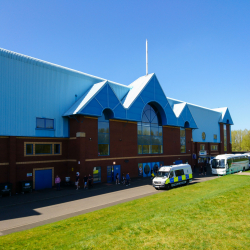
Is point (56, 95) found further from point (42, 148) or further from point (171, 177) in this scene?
point (171, 177)

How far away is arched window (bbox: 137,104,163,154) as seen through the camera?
113 feet

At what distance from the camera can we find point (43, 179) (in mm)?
25516

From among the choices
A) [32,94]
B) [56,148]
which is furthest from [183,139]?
[32,94]

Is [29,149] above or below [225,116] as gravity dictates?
below

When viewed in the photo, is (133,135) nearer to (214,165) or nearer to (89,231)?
(214,165)

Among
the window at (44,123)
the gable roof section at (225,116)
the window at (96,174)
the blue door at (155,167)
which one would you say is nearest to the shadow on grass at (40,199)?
the window at (96,174)

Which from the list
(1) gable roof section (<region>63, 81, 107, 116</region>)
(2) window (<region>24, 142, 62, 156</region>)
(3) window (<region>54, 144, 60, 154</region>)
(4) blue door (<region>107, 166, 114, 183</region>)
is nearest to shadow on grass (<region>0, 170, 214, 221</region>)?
(4) blue door (<region>107, 166, 114, 183</region>)

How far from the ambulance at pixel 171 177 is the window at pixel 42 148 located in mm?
11513

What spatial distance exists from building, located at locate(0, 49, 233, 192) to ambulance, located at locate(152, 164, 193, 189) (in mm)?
7497

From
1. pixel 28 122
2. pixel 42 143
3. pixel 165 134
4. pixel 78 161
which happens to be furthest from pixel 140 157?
pixel 28 122

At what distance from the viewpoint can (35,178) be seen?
24.9 m

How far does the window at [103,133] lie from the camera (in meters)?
28.9

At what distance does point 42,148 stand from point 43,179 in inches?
132

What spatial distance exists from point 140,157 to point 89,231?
23.2m
